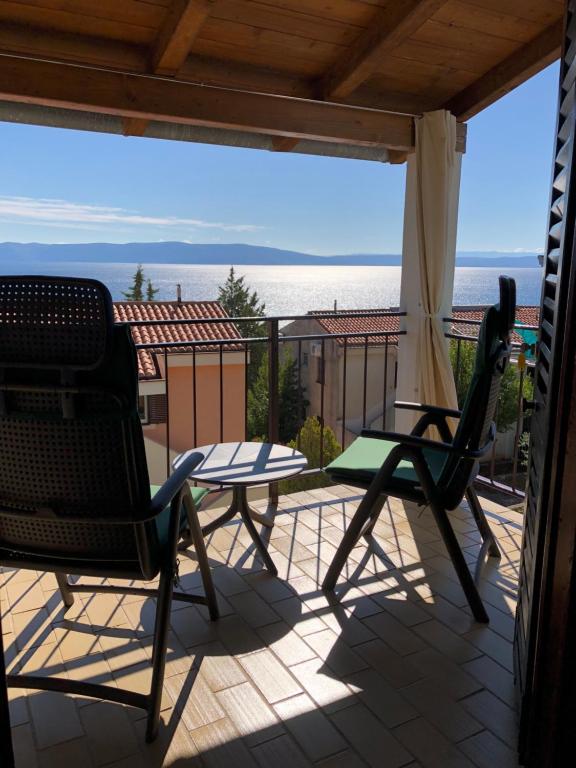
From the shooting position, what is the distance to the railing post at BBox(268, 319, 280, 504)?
3.25 metres

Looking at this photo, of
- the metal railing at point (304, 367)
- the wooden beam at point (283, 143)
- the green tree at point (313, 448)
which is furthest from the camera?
the green tree at point (313, 448)

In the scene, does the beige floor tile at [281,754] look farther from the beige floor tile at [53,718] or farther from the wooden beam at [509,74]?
the wooden beam at [509,74]

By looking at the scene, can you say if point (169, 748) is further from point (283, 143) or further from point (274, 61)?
point (283, 143)

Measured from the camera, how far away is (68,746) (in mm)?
1554

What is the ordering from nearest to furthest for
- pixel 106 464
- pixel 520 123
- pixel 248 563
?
pixel 106 464
pixel 248 563
pixel 520 123

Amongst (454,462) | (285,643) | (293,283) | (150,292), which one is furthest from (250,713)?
(293,283)

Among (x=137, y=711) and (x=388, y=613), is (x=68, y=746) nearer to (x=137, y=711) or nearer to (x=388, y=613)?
(x=137, y=711)

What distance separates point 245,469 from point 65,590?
83 cm

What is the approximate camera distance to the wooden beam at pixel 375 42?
280 centimetres

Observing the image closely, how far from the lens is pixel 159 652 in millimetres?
1636

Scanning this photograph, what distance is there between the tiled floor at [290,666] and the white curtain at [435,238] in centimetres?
127

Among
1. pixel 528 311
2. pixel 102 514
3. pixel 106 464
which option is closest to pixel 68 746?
pixel 102 514

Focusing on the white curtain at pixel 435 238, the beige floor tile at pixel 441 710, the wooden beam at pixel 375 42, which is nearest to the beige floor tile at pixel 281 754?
the beige floor tile at pixel 441 710

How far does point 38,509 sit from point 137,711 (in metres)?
0.66
